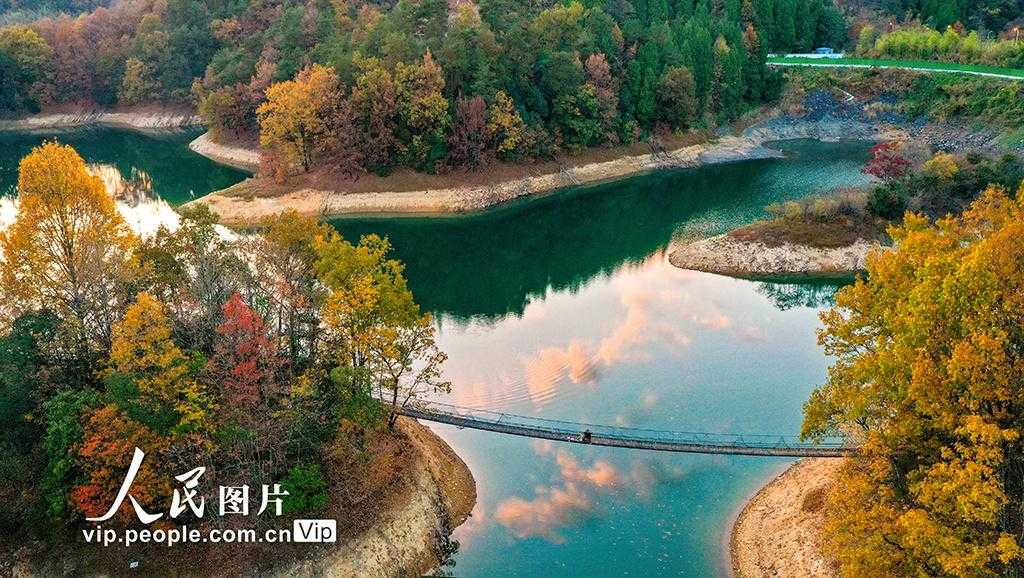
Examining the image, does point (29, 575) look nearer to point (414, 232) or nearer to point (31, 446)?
point (31, 446)

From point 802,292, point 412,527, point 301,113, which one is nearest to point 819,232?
point 802,292

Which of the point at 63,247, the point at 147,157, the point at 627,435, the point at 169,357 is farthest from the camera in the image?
the point at 147,157

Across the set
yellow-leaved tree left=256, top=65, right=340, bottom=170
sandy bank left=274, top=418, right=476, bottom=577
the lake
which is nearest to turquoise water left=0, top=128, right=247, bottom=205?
the lake

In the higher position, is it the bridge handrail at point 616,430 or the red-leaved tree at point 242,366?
the red-leaved tree at point 242,366

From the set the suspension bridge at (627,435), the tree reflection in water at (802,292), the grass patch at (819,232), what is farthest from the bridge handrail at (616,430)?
the grass patch at (819,232)

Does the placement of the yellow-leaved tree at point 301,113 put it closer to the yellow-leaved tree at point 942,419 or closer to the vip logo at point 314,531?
the vip logo at point 314,531

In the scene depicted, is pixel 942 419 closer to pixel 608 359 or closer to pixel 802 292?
pixel 608 359

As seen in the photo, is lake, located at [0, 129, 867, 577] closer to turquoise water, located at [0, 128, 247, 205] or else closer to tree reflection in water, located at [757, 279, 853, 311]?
tree reflection in water, located at [757, 279, 853, 311]
